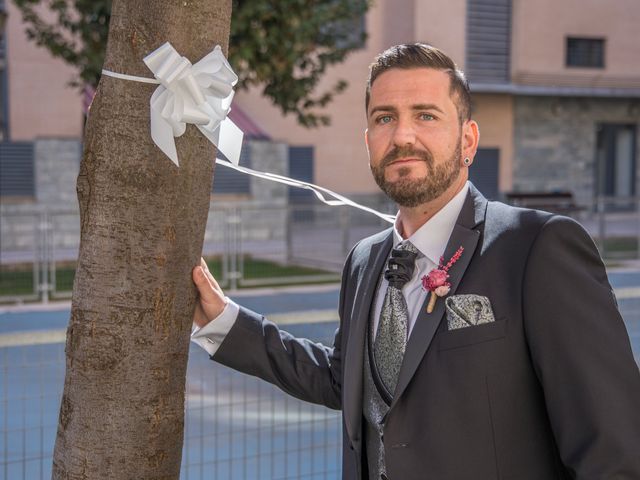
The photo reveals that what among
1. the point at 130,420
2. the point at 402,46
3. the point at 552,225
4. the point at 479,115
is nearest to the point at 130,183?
the point at 130,420

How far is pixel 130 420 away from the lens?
215 centimetres

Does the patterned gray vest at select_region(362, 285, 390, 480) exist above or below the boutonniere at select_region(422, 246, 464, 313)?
below

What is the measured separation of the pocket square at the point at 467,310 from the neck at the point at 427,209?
0.29m

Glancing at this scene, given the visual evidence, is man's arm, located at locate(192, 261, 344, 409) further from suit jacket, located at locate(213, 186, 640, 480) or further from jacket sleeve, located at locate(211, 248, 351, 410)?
suit jacket, located at locate(213, 186, 640, 480)

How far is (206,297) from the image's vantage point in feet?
7.85

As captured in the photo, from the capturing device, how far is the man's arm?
8.52 feet

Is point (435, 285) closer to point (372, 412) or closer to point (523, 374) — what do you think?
point (523, 374)

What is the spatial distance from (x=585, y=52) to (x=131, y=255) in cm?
2567

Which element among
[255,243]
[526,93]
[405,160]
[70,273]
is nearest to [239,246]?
[255,243]

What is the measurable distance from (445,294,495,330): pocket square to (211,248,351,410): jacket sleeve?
0.62 meters

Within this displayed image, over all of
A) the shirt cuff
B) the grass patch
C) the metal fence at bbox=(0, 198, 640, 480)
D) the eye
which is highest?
the eye

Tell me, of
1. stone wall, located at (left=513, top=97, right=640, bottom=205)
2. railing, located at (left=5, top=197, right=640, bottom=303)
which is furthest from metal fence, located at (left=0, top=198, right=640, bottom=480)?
stone wall, located at (left=513, top=97, right=640, bottom=205)

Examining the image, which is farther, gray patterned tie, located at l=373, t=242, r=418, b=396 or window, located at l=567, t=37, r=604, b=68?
window, located at l=567, t=37, r=604, b=68

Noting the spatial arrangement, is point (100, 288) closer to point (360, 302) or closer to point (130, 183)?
point (130, 183)
